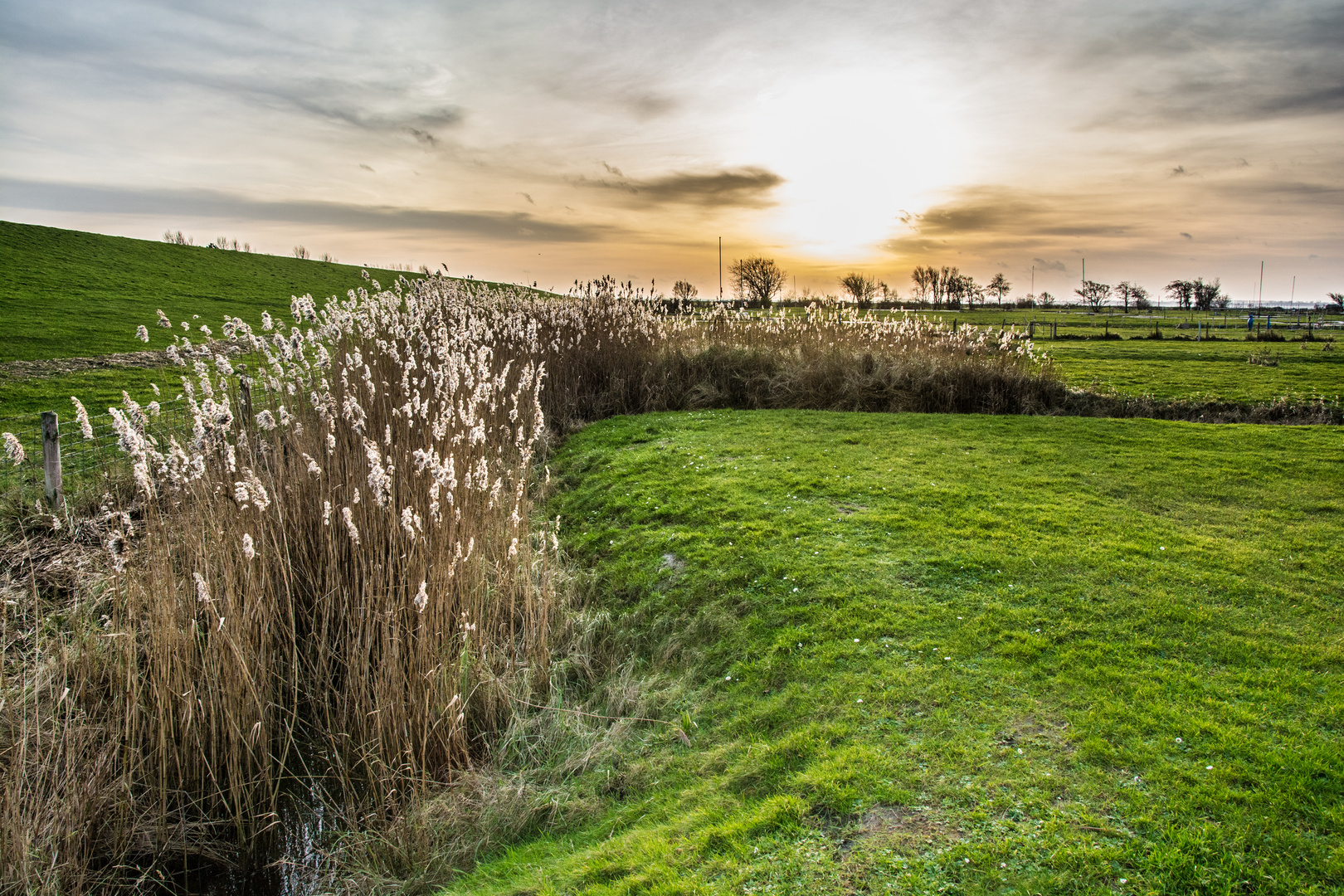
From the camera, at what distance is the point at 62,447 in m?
8.72

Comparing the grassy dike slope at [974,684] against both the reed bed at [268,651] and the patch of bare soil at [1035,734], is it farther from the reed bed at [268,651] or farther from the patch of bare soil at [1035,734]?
the reed bed at [268,651]

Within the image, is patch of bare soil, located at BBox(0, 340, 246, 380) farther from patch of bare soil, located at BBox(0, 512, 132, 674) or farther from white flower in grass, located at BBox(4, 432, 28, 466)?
white flower in grass, located at BBox(4, 432, 28, 466)

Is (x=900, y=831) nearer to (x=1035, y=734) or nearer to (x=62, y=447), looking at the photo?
(x=1035, y=734)

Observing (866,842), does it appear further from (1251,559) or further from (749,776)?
(1251,559)

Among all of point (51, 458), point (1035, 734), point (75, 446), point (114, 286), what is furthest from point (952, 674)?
point (114, 286)

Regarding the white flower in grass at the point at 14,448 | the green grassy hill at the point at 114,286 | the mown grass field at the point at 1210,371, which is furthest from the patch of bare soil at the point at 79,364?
the mown grass field at the point at 1210,371

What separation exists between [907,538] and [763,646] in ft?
6.22

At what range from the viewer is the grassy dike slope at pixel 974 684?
2654 millimetres

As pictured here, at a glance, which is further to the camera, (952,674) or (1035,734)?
(952,674)

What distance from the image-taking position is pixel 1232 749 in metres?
3.05

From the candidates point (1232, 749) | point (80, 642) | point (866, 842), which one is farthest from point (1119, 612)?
point (80, 642)

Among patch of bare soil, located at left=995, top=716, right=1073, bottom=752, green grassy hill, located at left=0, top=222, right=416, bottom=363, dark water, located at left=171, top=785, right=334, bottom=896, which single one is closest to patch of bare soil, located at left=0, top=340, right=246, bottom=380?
green grassy hill, located at left=0, top=222, right=416, bottom=363

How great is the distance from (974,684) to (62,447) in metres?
11.0

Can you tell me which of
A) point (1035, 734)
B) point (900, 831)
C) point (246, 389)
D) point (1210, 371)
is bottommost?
point (900, 831)
